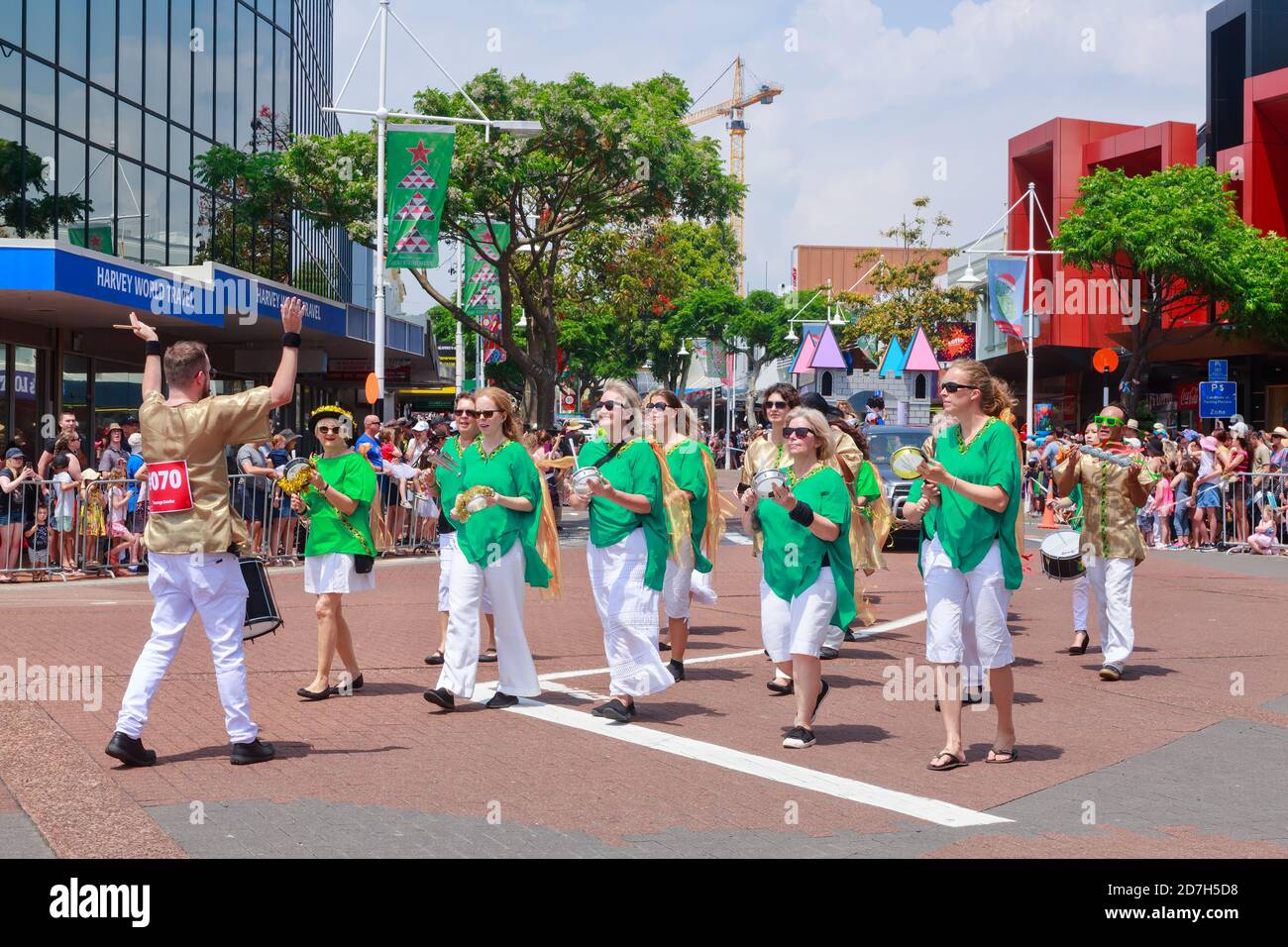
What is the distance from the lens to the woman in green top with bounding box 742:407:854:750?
7.25 m

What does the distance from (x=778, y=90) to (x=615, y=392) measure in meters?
152

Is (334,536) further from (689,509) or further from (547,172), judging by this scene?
(547,172)

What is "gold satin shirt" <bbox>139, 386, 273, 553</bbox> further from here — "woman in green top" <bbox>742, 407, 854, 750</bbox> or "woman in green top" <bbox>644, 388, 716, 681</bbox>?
"woman in green top" <bbox>644, 388, 716, 681</bbox>

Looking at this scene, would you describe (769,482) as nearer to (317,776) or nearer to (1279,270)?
(317,776)

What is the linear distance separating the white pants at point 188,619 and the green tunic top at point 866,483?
5.32m

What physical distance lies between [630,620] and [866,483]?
356 cm

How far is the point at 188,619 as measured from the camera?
261 inches

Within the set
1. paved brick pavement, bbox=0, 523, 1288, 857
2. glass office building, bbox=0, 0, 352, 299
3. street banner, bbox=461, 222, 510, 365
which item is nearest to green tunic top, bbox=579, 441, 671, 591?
paved brick pavement, bbox=0, 523, 1288, 857

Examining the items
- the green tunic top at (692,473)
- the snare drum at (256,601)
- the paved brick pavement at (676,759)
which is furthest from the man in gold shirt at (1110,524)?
the snare drum at (256,601)

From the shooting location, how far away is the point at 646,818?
5.86 meters

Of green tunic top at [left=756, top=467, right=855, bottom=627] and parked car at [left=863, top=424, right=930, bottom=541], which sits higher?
parked car at [left=863, top=424, right=930, bottom=541]

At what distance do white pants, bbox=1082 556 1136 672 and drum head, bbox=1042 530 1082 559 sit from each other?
0.09 metres

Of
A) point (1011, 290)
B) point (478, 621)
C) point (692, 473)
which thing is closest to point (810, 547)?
point (478, 621)

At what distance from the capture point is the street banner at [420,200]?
23.8 m
